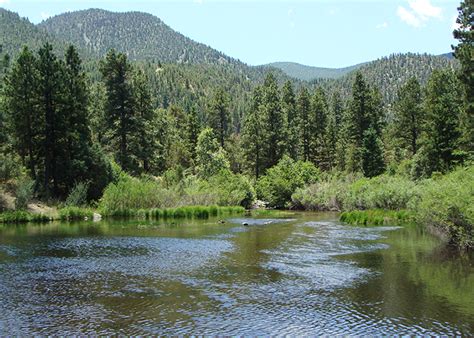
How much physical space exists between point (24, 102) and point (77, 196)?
1079 centimetres

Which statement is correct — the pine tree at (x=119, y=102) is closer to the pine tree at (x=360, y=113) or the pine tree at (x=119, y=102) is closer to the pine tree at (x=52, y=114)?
the pine tree at (x=52, y=114)

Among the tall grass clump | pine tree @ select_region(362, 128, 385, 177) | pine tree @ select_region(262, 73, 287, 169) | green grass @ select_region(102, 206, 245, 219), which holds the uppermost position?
pine tree @ select_region(262, 73, 287, 169)

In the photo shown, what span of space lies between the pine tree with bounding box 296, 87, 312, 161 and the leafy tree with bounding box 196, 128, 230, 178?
76.2 feet

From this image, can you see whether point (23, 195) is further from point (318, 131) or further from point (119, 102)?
point (318, 131)

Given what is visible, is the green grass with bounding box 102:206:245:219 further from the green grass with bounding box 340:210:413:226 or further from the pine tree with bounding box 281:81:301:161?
the pine tree with bounding box 281:81:301:161

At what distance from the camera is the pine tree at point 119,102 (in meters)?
61.5

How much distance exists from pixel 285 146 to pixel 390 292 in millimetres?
63059

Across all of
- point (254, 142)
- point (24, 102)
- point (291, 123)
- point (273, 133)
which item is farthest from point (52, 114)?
point (291, 123)

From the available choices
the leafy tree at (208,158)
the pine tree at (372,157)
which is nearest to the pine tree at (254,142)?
the leafy tree at (208,158)

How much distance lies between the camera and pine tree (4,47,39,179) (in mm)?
47688

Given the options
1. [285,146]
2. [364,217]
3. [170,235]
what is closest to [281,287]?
[170,235]

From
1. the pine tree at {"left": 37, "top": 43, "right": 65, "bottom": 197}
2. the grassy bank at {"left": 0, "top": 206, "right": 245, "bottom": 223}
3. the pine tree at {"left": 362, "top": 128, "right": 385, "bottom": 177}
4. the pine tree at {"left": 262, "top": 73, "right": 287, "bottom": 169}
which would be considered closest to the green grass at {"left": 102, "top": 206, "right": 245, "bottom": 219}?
the grassy bank at {"left": 0, "top": 206, "right": 245, "bottom": 223}

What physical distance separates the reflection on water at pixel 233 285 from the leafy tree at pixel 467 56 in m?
13.2

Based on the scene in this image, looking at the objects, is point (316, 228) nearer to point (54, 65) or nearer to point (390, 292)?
point (390, 292)
